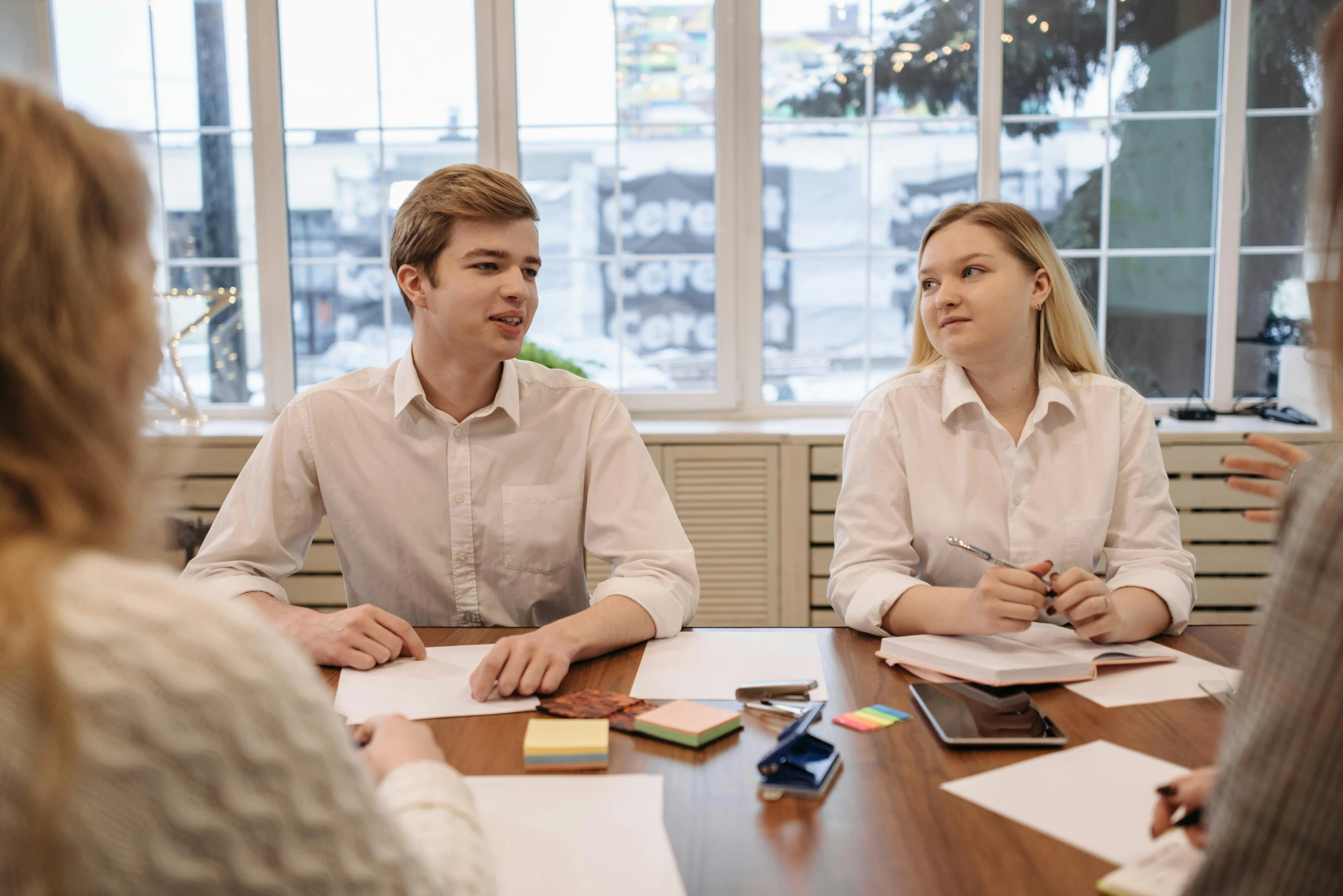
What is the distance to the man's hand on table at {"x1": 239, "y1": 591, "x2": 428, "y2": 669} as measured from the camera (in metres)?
1.37

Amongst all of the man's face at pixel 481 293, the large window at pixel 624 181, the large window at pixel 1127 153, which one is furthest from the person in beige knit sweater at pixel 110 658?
the large window at pixel 1127 153

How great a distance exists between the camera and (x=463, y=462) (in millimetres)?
1810

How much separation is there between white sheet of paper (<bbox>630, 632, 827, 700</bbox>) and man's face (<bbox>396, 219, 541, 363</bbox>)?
632mm

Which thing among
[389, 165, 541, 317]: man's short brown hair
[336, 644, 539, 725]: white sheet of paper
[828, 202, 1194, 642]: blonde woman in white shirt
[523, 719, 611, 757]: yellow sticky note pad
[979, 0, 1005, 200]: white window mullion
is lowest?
[336, 644, 539, 725]: white sheet of paper

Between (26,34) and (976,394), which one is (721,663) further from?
(26,34)

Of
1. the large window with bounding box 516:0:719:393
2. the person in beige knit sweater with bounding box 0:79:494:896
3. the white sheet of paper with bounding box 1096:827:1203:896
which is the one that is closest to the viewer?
the person in beige knit sweater with bounding box 0:79:494:896

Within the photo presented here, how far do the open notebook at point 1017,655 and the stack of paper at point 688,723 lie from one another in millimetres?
317

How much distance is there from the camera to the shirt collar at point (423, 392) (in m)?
1.80

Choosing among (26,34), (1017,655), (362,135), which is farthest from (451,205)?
(26,34)

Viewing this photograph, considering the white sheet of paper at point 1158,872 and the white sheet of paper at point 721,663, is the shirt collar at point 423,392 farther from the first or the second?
the white sheet of paper at point 1158,872

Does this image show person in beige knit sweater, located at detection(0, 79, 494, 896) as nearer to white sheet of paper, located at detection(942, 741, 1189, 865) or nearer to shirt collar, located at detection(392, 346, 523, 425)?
white sheet of paper, located at detection(942, 741, 1189, 865)

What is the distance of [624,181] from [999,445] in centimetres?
212

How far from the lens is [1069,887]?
0.81 meters

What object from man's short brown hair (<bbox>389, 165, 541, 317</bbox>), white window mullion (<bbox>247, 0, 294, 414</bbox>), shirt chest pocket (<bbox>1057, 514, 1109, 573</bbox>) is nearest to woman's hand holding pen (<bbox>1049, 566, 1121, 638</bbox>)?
shirt chest pocket (<bbox>1057, 514, 1109, 573</bbox>)
